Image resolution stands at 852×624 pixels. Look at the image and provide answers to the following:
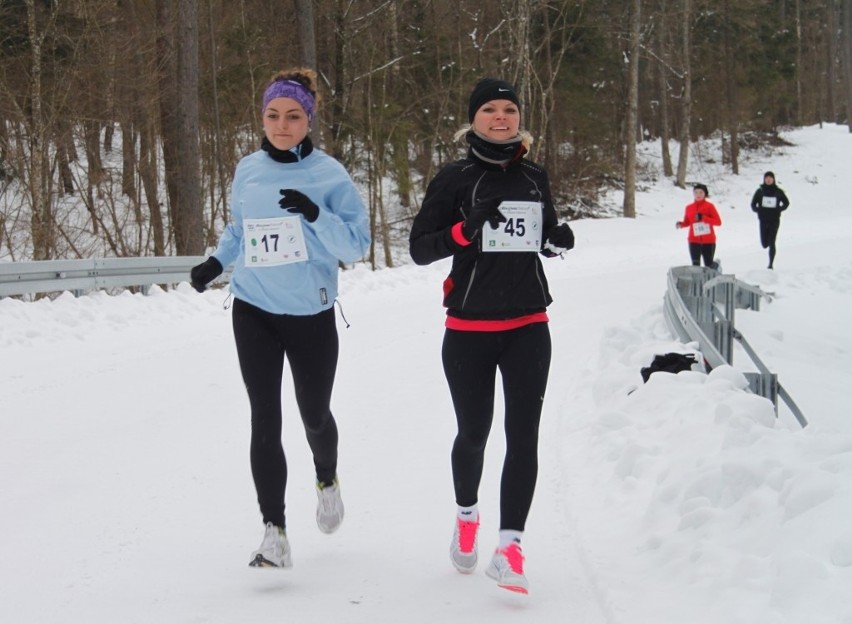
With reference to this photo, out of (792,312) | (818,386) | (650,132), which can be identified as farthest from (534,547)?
(650,132)

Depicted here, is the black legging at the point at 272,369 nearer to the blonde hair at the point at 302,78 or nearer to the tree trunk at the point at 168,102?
the blonde hair at the point at 302,78

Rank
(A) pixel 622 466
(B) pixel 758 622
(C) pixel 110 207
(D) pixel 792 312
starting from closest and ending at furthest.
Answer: (B) pixel 758 622 → (A) pixel 622 466 → (D) pixel 792 312 → (C) pixel 110 207

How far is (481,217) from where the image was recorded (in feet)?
11.1

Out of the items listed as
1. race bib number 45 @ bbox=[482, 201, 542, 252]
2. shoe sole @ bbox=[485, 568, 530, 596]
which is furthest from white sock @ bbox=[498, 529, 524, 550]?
race bib number 45 @ bbox=[482, 201, 542, 252]

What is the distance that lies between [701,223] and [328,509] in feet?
40.7

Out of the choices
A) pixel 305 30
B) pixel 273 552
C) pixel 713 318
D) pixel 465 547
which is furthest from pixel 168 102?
pixel 465 547

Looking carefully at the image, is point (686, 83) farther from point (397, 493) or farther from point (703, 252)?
point (397, 493)

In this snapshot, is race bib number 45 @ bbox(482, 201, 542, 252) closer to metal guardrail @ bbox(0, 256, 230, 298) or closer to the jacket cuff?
the jacket cuff

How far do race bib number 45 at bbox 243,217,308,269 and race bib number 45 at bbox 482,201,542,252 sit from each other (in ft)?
2.57

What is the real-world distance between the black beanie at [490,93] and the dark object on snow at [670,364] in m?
3.82

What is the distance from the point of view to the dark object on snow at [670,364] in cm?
698

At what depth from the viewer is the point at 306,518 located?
4.58m

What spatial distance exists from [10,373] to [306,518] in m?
4.64

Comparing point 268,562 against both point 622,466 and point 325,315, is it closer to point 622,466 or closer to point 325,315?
point 325,315
